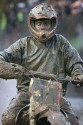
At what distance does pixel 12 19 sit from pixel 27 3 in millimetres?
1579

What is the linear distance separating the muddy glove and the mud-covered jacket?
788 millimetres

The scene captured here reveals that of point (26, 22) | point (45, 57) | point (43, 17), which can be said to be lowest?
point (45, 57)

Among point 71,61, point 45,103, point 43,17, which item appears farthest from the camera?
point 71,61

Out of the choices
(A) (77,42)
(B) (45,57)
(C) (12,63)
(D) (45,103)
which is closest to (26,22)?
(A) (77,42)

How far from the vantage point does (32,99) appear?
376 inches

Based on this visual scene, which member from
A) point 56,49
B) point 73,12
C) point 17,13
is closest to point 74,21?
point 73,12

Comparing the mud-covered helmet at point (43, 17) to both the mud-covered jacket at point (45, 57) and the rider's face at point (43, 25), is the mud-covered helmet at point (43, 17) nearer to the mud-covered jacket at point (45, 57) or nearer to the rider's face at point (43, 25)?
the rider's face at point (43, 25)

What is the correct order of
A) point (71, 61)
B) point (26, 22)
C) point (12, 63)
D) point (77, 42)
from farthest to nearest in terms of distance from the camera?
point (26, 22) → point (77, 42) → point (71, 61) → point (12, 63)

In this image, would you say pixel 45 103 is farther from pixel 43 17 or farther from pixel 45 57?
pixel 43 17

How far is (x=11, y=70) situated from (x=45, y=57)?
110cm

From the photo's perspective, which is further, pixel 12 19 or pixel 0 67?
pixel 12 19

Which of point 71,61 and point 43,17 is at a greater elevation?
point 43,17

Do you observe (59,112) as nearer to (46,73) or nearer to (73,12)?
(46,73)

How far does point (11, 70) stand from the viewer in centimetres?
985
